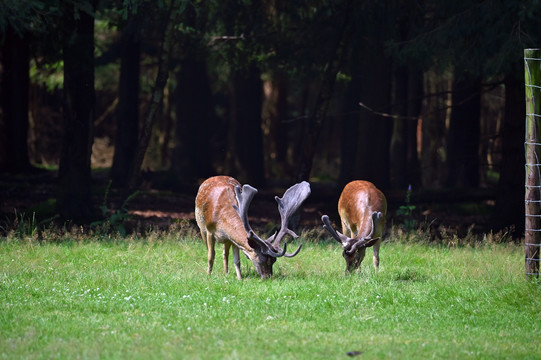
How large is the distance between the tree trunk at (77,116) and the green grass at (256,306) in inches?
109

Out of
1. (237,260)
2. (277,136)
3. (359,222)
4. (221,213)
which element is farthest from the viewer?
(277,136)

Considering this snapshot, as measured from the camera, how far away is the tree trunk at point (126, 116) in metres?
22.8

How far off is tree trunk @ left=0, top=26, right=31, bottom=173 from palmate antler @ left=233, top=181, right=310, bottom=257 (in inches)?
531

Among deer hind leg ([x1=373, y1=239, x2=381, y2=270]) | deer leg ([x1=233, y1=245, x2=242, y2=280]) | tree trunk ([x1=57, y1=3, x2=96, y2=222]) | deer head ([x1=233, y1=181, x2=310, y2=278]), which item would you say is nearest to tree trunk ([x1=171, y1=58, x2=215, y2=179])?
tree trunk ([x1=57, y1=3, x2=96, y2=222])

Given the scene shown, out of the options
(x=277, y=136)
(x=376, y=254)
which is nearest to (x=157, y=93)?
(x=376, y=254)

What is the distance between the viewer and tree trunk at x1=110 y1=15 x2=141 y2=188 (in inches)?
899

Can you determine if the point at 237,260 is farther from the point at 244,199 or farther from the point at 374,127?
the point at 374,127

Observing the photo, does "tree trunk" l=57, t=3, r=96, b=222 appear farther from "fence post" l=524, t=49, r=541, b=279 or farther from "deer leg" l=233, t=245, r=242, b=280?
"fence post" l=524, t=49, r=541, b=279

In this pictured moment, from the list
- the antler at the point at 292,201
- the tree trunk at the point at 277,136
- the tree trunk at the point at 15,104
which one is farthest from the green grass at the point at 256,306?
the tree trunk at the point at 277,136

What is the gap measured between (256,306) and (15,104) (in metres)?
16.1

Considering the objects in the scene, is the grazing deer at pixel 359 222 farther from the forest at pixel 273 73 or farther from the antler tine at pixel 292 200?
the forest at pixel 273 73

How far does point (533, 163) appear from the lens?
395 inches

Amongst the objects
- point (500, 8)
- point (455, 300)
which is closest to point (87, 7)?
point (500, 8)

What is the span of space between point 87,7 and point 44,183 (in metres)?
8.61
